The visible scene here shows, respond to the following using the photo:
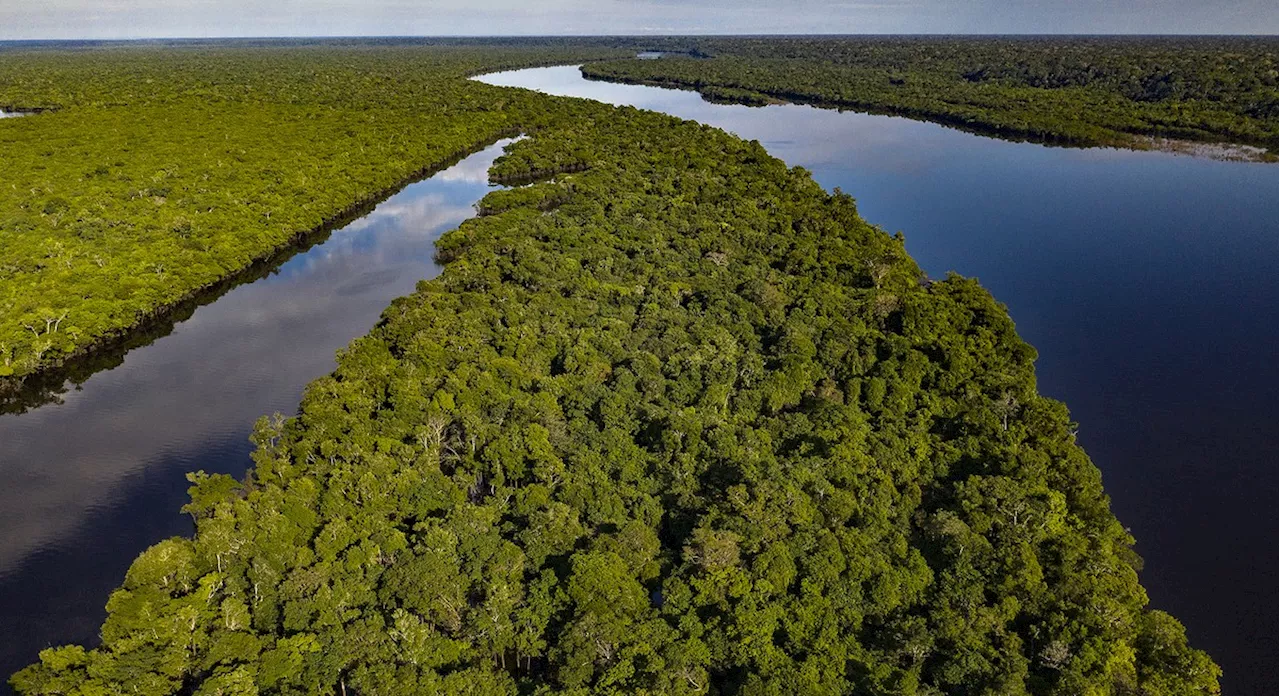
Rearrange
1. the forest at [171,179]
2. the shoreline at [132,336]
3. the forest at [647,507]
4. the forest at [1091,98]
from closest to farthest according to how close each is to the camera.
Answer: the forest at [647,507] < the shoreline at [132,336] < the forest at [171,179] < the forest at [1091,98]

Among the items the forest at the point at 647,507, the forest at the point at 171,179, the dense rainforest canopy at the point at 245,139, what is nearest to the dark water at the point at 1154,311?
the forest at the point at 647,507

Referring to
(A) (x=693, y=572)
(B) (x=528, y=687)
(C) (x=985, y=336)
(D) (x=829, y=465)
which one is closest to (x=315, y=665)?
(B) (x=528, y=687)

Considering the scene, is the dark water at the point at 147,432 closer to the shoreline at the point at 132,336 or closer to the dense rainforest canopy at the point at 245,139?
the shoreline at the point at 132,336

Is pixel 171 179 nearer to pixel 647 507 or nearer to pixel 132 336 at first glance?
pixel 132 336

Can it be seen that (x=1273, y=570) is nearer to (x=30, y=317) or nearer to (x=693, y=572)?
(x=693, y=572)

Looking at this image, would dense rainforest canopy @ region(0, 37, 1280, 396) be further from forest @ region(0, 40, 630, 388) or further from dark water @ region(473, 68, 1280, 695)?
dark water @ region(473, 68, 1280, 695)

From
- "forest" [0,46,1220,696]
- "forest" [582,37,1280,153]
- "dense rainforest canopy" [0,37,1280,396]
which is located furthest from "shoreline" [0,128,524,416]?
"forest" [582,37,1280,153]
